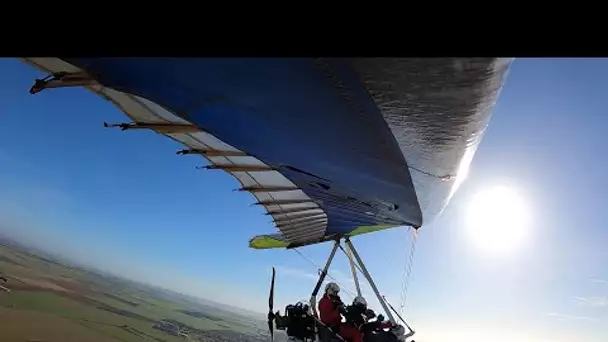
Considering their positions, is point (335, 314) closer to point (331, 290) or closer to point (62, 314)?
point (331, 290)

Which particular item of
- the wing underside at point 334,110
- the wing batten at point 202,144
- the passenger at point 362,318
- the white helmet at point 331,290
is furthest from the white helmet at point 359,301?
the wing underside at point 334,110

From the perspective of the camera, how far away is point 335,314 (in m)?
4.78

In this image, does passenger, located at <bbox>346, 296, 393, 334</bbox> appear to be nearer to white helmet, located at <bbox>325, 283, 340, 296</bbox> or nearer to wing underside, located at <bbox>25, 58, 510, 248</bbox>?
white helmet, located at <bbox>325, 283, 340, 296</bbox>

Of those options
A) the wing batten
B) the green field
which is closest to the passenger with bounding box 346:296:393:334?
the wing batten

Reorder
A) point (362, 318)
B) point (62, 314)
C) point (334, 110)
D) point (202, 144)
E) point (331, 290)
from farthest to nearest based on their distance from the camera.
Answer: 1. point (62, 314)
2. point (331, 290)
3. point (362, 318)
4. point (202, 144)
5. point (334, 110)

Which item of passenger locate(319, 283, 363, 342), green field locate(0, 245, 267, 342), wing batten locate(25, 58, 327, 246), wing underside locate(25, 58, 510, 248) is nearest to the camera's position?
wing underside locate(25, 58, 510, 248)

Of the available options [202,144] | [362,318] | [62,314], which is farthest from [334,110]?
[62,314]

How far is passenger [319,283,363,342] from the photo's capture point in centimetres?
463
